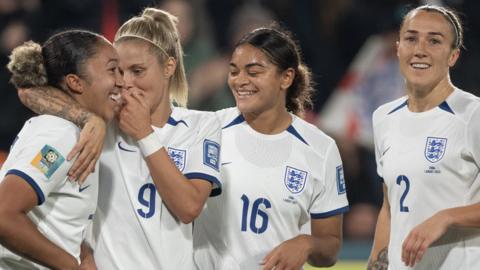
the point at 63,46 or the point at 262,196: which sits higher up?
the point at 63,46

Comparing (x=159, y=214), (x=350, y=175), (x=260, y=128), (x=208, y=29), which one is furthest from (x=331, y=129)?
(x=159, y=214)

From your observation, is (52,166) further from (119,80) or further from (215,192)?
(215,192)

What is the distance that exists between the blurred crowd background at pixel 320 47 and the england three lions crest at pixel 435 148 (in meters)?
5.22

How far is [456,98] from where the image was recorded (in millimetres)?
4863

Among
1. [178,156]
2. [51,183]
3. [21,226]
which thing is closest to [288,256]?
[178,156]

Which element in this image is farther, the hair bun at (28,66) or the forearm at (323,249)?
the forearm at (323,249)

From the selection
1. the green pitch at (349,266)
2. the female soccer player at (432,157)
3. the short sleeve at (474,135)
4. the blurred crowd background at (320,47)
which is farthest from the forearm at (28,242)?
the blurred crowd background at (320,47)

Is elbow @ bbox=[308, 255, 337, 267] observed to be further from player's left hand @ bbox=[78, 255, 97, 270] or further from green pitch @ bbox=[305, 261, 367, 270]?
green pitch @ bbox=[305, 261, 367, 270]

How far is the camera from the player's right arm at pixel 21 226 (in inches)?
149

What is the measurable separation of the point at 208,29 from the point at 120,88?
601cm

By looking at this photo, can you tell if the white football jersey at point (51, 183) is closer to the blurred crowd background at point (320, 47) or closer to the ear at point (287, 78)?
the ear at point (287, 78)

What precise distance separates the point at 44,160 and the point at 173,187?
60cm

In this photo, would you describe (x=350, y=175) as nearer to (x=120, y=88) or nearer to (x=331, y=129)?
(x=331, y=129)

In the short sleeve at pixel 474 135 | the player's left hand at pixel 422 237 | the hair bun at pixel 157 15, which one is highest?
the hair bun at pixel 157 15
